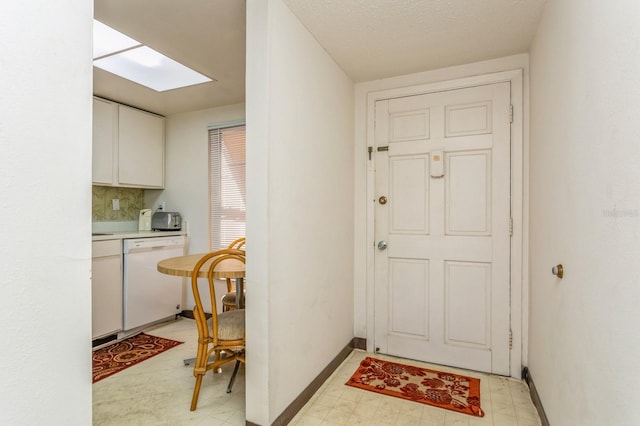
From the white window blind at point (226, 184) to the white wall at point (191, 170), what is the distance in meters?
0.08

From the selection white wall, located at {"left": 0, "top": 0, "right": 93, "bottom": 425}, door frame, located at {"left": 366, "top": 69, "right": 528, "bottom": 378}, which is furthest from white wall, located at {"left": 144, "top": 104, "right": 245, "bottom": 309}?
white wall, located at {"left": 0, "top": 0, "right": 93, "bottom": 425}

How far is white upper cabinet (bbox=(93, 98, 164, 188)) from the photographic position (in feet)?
10.6

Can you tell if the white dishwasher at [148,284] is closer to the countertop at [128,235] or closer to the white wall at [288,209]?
the countertop at [128,235]

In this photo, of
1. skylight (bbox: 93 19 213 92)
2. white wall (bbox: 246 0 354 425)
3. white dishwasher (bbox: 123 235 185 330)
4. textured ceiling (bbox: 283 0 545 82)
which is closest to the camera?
white wall (bbox: 246 0 354 425)

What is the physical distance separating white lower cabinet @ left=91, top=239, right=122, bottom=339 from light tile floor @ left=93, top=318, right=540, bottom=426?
2.32 feet

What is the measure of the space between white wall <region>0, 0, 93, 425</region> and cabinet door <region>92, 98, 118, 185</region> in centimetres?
290

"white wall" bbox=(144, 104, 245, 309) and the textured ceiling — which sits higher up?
the textured ceiling

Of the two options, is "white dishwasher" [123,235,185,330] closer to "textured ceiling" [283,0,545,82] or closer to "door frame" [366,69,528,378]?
"textured ceiling" [283,0,545,82]

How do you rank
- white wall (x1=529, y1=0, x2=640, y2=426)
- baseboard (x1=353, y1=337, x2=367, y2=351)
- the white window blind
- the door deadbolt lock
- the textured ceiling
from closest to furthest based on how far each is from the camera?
white wall (x1=529, y1=0, x2=640, y2=426)
the door deadbolt lock
the textured ceiling
baseboard (x1=353, y1=337, x2=367, y2=351)
the white window blind

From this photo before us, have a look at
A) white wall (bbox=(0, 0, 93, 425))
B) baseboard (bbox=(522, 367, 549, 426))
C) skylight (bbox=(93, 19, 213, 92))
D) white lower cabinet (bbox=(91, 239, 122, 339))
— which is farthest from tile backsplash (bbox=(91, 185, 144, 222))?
baseboard (bbox=(522, 367, 549, 426))

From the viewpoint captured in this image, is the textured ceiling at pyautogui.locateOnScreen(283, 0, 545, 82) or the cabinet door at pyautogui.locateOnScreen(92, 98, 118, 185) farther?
the cabinet door at pyautogui.locateOnScreen(92, 98, 118, 185)

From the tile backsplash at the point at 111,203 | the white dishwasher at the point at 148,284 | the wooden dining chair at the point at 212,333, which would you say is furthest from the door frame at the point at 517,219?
the tile backsplash at the point at 111,203

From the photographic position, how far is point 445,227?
2607 mm

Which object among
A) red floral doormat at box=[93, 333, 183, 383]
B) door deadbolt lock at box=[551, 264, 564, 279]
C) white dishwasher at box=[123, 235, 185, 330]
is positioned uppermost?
door deadbolt lock at box=[551, 264, 564, 279]
